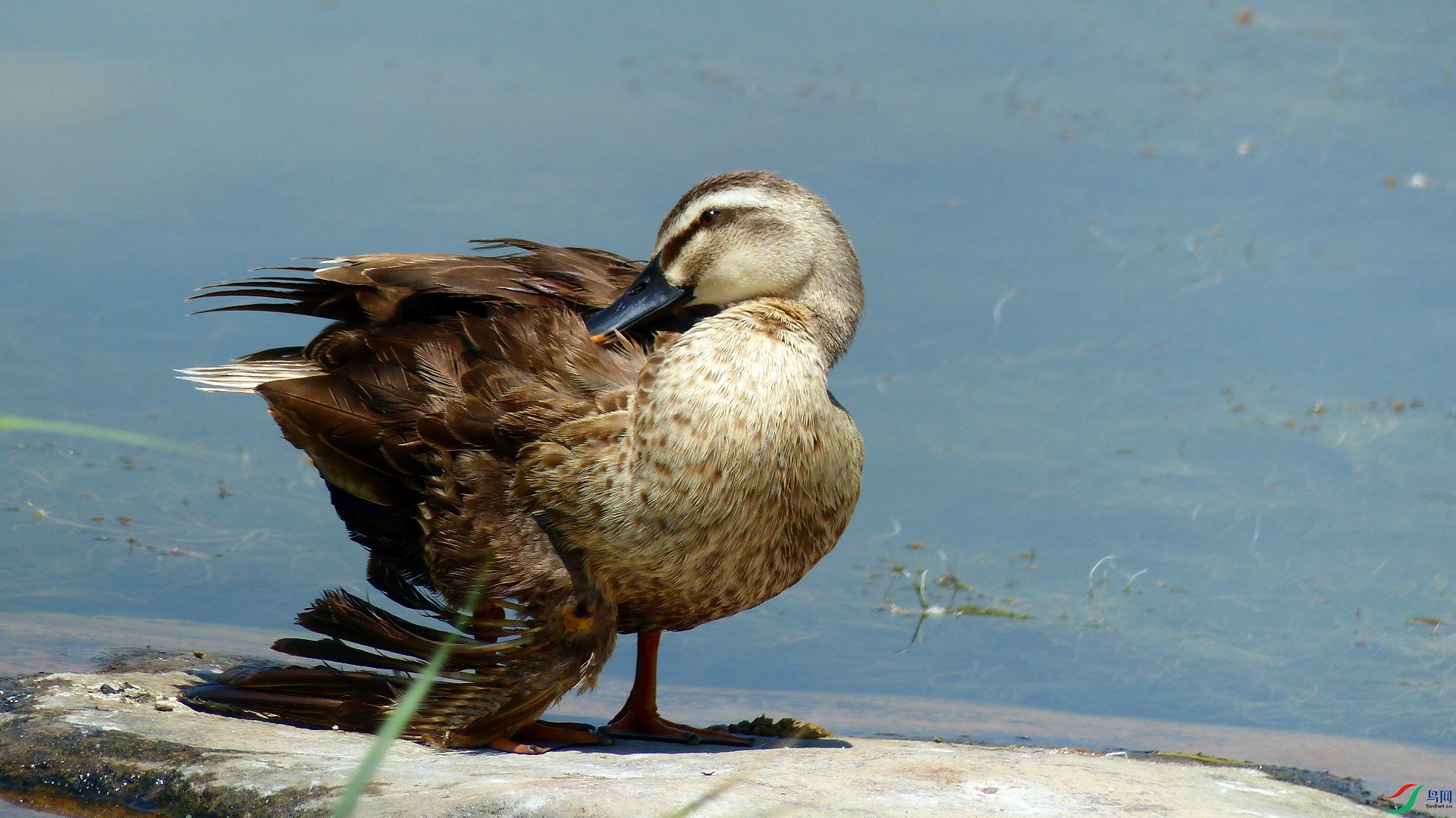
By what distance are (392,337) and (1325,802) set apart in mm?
3012

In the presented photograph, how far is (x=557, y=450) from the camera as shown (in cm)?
466

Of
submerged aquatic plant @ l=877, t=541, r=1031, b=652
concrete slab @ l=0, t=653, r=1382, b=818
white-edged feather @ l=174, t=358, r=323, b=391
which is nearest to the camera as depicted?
concrete slab @ l=0, t=653, r=1382, b=818

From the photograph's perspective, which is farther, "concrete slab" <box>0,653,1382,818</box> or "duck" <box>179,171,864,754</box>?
"duck" <box>179,171,864,754</box>

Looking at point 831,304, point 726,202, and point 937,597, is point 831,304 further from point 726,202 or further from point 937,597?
point 937,597

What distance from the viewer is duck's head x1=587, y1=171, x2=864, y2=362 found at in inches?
198

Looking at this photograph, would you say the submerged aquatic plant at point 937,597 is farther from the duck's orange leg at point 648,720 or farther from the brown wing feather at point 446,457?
the brown wing feather at point 446,457

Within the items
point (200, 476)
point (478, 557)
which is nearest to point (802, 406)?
point (478, 557)

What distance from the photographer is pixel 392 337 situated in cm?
511

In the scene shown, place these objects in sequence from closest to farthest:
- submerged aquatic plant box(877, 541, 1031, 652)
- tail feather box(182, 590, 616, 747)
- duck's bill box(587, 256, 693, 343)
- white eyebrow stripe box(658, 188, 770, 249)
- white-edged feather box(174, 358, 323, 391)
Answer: tail feather box(182, 590, 616, 747)
duck's bill box(587, 256, 693, 343)
white eyebrow stripe box(658, 188, 770, 249)
white-edged feather box(174, 358, 323, 391)
submerged aquatic plant box(877, 541, 1031, 652)

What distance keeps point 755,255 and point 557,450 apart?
2.93ft

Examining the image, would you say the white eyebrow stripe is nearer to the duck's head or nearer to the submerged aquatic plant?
the duck's head

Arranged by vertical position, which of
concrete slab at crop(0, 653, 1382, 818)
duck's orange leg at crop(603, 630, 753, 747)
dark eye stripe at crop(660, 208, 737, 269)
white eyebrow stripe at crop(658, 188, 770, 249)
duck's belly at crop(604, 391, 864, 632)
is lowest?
concrete slab at crop(0, 653, 1382, 818)

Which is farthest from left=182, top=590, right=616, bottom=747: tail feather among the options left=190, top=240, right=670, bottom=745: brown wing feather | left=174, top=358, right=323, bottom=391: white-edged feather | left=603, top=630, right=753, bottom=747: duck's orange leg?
left=174, top=358, right=323, bottom=391: white-edged feather

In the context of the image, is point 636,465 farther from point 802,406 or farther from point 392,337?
point 392,337
